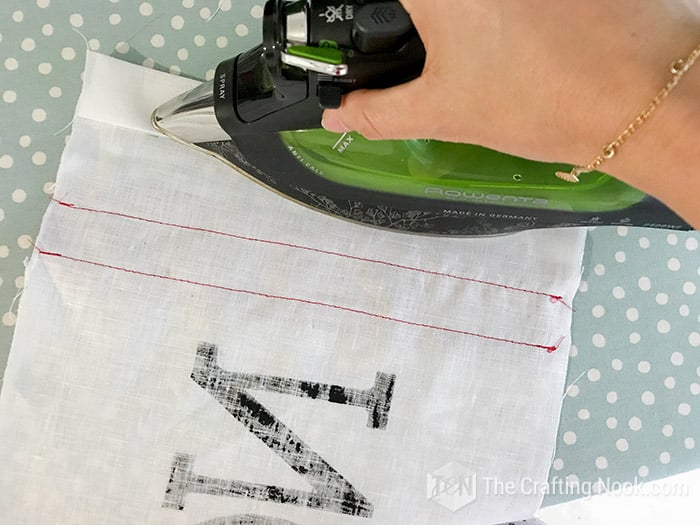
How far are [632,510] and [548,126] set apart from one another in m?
0.57

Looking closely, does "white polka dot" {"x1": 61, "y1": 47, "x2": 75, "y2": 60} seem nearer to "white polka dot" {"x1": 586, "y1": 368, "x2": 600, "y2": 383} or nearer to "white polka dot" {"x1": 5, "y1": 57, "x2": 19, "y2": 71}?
"white polka dot" {"x1": 5, "y1": 57, "x2": 19, "y2": 71}

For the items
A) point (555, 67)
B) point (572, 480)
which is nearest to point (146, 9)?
point (555, 67)

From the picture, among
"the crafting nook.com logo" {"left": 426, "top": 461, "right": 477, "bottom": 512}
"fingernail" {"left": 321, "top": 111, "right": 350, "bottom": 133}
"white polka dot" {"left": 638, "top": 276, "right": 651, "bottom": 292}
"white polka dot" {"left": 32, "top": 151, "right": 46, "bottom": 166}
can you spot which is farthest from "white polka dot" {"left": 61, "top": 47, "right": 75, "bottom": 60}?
"white polka dot" {"left": 638, "top": 276, "right": 651, "bottom": 292}

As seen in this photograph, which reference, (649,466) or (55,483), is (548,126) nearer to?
(649,466)

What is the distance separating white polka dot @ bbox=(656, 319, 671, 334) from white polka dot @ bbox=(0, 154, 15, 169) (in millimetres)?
810

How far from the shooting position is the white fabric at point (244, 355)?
71cm

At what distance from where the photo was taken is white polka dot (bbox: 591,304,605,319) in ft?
2.66

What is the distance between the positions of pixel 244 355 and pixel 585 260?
17.3 inches

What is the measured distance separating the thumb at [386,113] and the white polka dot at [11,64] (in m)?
0.45

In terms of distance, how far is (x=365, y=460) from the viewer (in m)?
0.74

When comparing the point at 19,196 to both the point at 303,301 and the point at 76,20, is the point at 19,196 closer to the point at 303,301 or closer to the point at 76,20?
the point at 76,20

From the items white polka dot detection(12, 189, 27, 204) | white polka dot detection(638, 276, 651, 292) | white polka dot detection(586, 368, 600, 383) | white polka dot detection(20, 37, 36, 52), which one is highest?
white polka dot detection(20, 37, 36, 52)

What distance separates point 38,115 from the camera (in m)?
0.76

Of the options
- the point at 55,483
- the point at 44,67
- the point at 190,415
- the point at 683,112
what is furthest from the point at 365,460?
the point at 44,67
